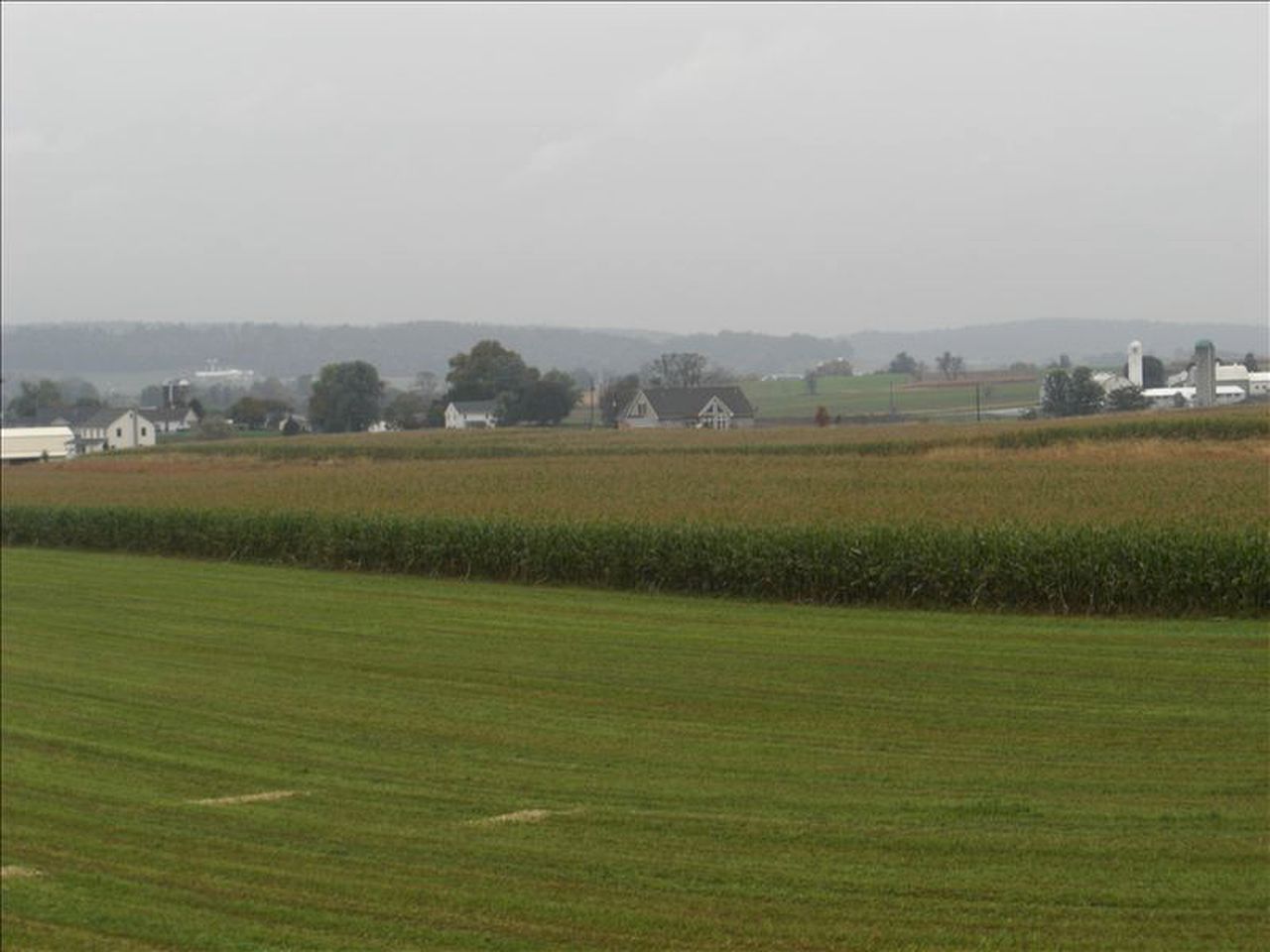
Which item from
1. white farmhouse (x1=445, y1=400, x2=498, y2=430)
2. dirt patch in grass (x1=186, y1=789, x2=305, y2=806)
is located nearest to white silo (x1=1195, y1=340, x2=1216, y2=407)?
dirt patch in grass (x1=186, y1=789, x2=305, y2=806)

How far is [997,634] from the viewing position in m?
22.1

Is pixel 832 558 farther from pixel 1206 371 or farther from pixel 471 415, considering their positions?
pixel 471 415

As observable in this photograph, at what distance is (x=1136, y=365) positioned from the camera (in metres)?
17.9

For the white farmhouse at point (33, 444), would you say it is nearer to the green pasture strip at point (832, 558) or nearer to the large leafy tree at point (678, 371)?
the green pasture strip at point (832, 558)

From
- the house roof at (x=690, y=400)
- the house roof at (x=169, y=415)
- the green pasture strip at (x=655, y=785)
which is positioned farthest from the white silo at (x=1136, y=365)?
the house roof at (x=169, y=415)

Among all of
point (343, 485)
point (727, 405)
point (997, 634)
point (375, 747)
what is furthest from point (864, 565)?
point (343, 485)

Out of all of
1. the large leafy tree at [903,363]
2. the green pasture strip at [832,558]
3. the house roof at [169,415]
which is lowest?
the green pasture strip at [832,558]

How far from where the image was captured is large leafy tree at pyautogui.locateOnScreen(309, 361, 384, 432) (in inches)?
1934

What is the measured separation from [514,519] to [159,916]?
2199 cm

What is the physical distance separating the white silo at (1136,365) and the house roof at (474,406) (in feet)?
86.3

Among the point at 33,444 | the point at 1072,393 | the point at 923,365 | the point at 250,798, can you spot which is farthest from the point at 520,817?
the point at 33,444

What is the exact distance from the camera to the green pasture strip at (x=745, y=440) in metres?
19.8

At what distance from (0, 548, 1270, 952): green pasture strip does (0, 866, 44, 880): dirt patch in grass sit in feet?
0.42

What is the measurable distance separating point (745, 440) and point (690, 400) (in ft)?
5.47
